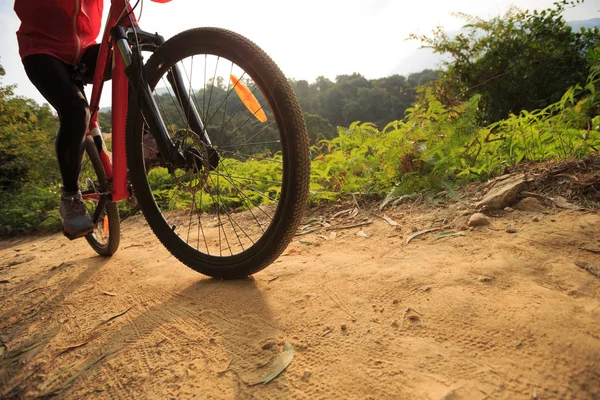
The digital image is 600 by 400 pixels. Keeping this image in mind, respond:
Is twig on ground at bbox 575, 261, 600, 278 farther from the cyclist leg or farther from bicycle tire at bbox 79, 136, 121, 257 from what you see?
bicycle tire at bbox 79, 136, 121, 257

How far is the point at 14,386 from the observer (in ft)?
3.77

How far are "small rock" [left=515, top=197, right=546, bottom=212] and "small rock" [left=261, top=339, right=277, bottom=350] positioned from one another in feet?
5.38

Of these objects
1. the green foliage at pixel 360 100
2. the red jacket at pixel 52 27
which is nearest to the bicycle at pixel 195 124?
the red jacket at pixel 52 27

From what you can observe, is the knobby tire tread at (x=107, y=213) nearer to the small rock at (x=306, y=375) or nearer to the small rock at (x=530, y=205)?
the small rock at (x=306, y=375)

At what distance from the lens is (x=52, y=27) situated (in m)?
1.77

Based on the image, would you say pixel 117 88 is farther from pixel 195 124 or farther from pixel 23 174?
pixel 23 174

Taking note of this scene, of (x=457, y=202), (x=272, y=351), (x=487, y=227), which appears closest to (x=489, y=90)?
(x=457, y=202)

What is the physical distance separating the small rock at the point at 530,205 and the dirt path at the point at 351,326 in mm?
69

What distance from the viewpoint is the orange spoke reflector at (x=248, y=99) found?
164 cm

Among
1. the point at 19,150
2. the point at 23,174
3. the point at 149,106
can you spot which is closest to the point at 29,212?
the point at 19,150

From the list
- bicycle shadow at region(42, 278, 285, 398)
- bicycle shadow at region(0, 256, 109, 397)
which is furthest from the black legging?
bicycle shadow at region(42, 278, 285, 398)

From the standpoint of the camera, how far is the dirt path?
2.76ft

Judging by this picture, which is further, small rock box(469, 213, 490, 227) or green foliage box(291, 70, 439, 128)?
green foliage box(291, 70, 439, 128)

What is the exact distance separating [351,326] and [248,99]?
1273mm
